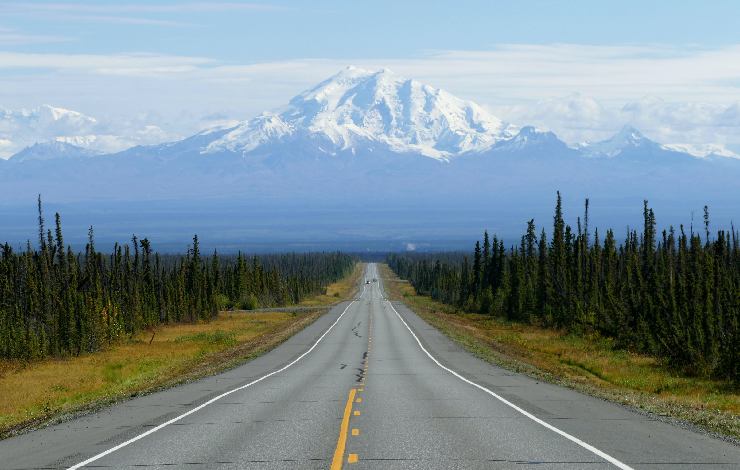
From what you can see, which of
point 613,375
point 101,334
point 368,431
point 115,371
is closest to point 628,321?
point 613,375

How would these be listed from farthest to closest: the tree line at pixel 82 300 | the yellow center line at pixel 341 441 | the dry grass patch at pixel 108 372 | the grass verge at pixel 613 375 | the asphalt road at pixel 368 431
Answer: the tree line at pixel 82 300 < the dry grass patch at pixel 108 372 < the grass verge at pixel 613 375 < the asphalt road at pixel 368 431 < the yellow center line at pixel 341 441

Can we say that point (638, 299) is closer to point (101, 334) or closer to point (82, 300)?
point (101, 334)

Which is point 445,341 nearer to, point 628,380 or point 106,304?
point 628,380

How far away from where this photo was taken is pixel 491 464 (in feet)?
48.3

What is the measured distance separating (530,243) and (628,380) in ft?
269

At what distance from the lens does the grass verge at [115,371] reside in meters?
31.0

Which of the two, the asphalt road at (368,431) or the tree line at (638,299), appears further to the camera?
the tree line at (638,299)

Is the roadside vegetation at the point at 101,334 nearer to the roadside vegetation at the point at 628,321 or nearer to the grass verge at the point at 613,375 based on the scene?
the grass verge at the point at 613,375

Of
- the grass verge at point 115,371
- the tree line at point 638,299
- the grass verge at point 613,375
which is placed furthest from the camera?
the tree line at point 638,299

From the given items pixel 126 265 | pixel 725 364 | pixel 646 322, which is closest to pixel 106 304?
pixel 126 265

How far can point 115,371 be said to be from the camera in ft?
169

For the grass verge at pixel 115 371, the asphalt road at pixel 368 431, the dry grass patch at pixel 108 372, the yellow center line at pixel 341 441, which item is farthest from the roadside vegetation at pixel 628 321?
the dry grass patch at pixel 108 372

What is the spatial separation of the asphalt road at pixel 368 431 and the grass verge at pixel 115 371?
312 centimetres

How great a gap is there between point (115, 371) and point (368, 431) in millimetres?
36281
